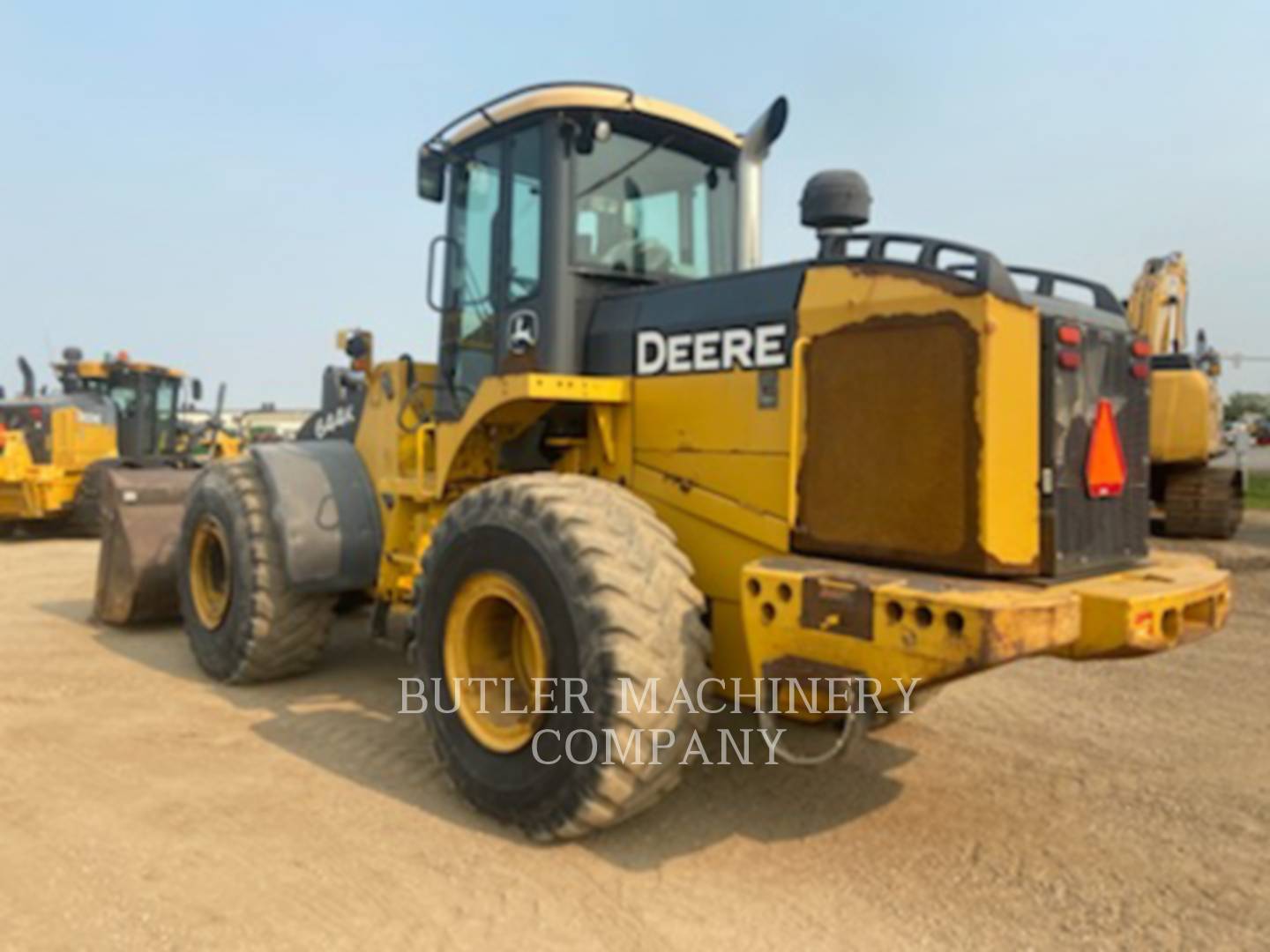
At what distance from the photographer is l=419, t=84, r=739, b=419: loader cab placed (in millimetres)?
4734

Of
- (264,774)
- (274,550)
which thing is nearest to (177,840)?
(264,774)

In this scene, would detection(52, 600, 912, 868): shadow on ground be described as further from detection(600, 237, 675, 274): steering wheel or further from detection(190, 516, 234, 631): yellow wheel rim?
detection(600, 237, 675, 274): steering wheel

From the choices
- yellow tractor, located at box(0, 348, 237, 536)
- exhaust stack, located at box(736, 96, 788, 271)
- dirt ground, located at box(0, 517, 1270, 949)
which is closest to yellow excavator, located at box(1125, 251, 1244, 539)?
dirt ground, located at box(0, 517, 1270, 949)

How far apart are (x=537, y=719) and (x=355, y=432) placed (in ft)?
10.8

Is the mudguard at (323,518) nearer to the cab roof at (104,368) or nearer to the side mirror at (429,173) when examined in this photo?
the side mirror at (429,173)

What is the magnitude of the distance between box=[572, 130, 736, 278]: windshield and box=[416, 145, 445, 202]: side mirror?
117 centimetres

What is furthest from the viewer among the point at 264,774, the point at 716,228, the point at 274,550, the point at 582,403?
the point at 274,550

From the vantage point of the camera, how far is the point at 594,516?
12.3 ft

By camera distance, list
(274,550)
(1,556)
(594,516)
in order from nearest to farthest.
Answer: (594,516)
(274,550)
(1,556)

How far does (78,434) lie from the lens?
14.8m

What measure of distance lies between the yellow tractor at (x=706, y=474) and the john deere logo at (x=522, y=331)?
26 millimetres

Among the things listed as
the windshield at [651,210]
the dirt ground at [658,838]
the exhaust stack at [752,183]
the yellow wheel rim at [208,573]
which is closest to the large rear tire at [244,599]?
the yellow wheel rim at [208,573]

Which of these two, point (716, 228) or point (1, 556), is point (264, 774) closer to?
point (716, 228)

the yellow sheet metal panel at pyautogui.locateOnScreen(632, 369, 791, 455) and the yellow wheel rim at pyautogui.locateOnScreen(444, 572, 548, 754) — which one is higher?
the yellow sheet metal panel at pyautogui.locateOnScreen(632, 369, 791, 455)
